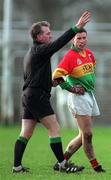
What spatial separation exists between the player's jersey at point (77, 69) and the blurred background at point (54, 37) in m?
16.0

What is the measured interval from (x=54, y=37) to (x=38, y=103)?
21797 millimetres

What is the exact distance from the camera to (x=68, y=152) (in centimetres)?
1313

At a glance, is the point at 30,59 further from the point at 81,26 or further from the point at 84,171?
the point at 84,171

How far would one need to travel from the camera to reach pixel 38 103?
12.2 meters

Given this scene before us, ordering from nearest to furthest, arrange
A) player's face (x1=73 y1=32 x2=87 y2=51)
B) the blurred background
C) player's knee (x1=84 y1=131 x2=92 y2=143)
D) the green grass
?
the green grass → player's face (x1=73 y1=32 x2=87 y2=51) → player's knee (x1=84 y1=131 x2=92 y2=143) → the blurred background

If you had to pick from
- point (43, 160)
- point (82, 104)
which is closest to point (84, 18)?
→ point (82, 104)

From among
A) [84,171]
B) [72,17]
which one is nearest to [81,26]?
[84,171]

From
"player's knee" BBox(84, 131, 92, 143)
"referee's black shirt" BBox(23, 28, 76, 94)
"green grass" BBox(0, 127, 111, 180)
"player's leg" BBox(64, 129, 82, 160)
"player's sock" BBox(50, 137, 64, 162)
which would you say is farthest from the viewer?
"player's leg" BBox(64, 129, 82, 160)

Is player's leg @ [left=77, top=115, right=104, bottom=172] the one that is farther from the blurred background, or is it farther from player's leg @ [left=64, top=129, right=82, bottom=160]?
the blurred background

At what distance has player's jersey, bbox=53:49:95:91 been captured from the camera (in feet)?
40.7

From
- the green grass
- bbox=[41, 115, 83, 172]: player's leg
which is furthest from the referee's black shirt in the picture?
the green grass

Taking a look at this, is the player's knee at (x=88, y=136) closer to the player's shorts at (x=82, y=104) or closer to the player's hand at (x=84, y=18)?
the player's shorts at (x=82, y=104)

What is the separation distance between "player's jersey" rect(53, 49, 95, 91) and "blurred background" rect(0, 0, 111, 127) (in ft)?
52.4

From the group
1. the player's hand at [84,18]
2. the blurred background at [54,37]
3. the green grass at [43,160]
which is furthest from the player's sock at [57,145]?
the blurred background at [54,37]
